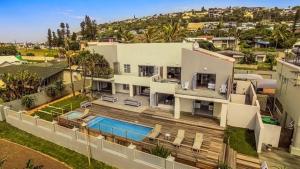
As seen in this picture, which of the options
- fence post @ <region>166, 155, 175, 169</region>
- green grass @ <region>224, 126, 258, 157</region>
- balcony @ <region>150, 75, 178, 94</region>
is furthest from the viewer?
balcony @ <region>150, 75, 178, 94</region>

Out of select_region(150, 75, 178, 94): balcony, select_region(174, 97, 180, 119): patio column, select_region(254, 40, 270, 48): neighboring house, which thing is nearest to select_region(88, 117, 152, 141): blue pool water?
select_region(174, 97, 180, 119): patio column

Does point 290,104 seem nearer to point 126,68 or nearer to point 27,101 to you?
point 126,68

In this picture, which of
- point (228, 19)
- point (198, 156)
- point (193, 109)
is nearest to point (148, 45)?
point (193, 109)

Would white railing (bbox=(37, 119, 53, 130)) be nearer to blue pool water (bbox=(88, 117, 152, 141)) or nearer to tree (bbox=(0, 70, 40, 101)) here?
blue pool water (bbox=(88, 117, 152, 141))

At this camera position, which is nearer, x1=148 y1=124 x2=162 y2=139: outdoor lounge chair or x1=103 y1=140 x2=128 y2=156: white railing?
x1=103 y1=140 x2=128 y2=156: white railing

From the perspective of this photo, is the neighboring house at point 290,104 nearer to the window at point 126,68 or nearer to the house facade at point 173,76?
the house facade at point 173,76

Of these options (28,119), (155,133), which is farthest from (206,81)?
(28,119)

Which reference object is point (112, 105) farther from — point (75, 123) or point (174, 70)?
point (174, 70)
